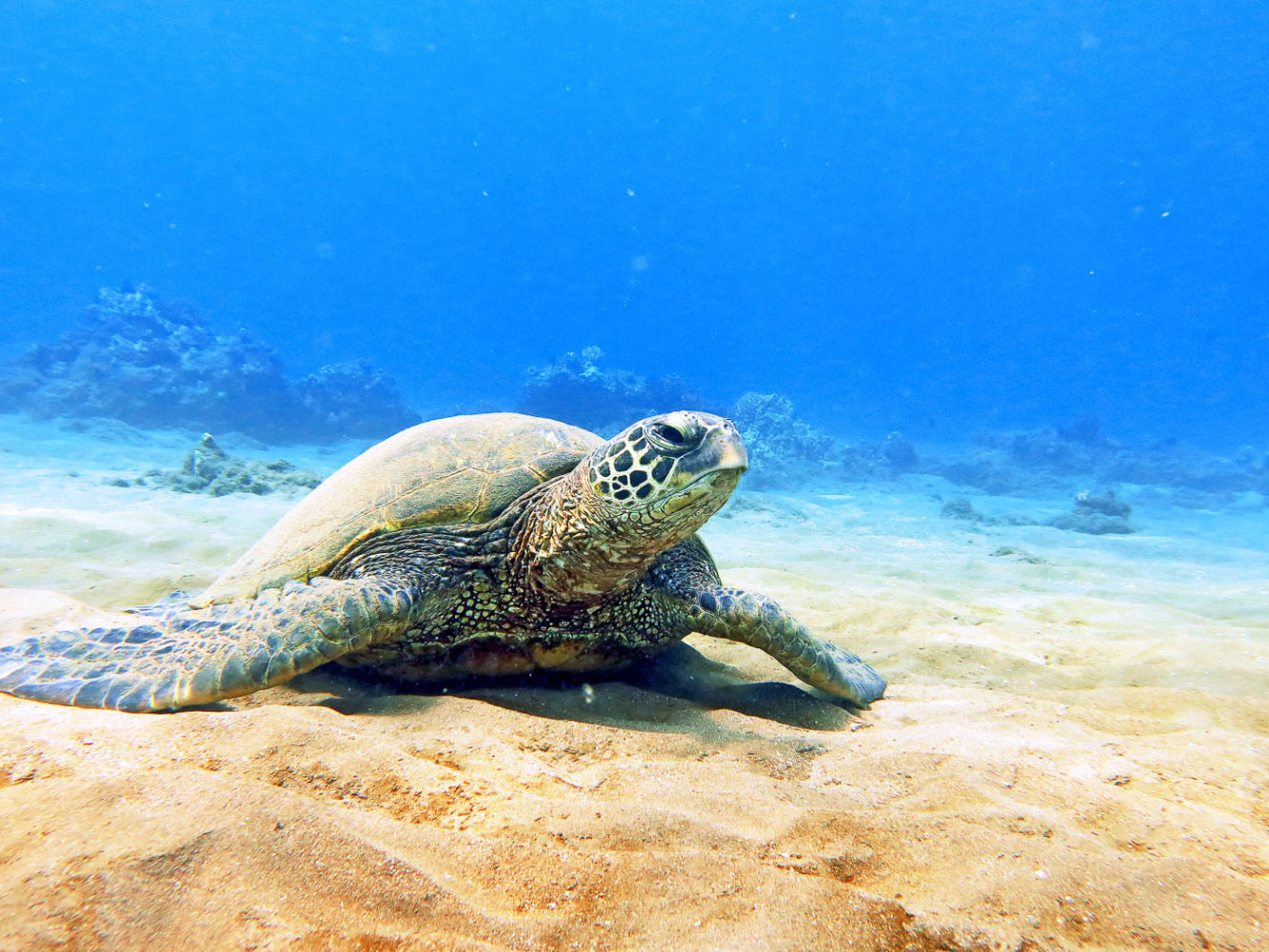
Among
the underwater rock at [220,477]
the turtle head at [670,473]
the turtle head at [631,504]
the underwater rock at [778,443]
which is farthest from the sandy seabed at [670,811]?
the underwater rock at [778,443]

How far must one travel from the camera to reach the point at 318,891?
1.14 m

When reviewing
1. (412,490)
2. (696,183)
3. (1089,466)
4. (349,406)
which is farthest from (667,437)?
(696,183)

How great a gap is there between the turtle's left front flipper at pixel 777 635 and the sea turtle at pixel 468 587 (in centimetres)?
1

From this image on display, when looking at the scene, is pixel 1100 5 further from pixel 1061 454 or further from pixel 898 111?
pixel 1061 454

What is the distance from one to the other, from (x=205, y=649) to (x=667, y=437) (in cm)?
224

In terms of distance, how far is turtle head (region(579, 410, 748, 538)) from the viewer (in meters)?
2.42

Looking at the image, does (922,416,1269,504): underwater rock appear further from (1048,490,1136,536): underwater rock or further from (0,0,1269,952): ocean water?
(1048,490,1136,536): underwater rock

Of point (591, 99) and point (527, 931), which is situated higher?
point (591, 99)

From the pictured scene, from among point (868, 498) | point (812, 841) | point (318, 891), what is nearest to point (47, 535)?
point (318, 891)

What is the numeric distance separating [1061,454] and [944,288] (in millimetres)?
108659

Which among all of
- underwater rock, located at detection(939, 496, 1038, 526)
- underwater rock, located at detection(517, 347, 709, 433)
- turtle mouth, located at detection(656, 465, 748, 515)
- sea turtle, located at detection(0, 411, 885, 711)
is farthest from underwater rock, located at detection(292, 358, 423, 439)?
turtle mouth, located at detection(656, 465, 748, 515)

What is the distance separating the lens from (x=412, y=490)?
3256 mm

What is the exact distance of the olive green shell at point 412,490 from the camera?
3.14 m

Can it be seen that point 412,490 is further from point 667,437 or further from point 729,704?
point 729,704
